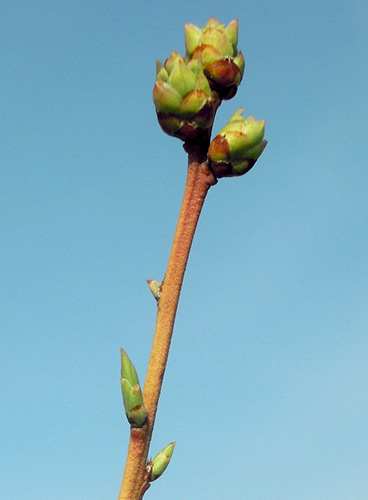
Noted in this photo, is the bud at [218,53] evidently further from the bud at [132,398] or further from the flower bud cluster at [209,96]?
the bud at [132,398]

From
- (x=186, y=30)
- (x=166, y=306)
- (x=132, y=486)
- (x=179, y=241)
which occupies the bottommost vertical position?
(x=132, y=486)

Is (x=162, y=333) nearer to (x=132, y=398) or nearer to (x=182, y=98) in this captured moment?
(x=132, y=398)

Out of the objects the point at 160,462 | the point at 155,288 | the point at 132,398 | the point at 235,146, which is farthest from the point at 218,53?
the point at 160,462

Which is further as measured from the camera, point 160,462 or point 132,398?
point 160,462

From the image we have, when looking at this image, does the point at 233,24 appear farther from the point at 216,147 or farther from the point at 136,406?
the point at 136,406

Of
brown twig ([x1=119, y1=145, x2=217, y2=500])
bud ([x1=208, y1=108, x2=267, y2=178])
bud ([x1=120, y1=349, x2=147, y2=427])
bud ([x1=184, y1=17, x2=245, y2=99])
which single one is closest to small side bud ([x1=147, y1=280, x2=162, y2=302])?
brown twig ([x1=119, y1=145, x2=217, y2=500])

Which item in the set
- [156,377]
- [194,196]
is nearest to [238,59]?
[194,196]
